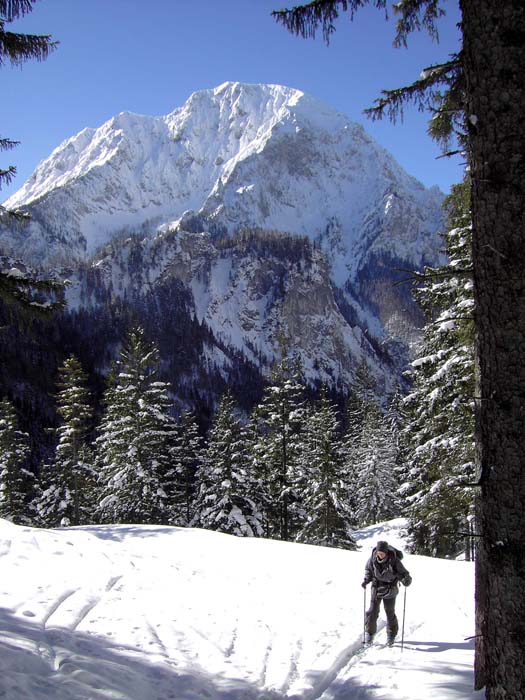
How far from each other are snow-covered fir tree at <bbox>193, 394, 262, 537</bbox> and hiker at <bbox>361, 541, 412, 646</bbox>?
14134mm

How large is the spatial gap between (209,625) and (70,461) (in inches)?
739

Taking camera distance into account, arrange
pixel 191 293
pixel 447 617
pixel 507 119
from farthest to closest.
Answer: pixel 191 293, pixel 447 617, pixel 507 119

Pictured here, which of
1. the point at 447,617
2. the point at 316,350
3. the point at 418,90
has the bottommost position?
the point at 447,617

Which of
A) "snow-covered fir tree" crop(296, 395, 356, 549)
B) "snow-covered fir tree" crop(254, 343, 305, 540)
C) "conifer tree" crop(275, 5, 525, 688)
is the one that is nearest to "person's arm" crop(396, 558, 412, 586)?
"conifer tree" crop(275, 5, 525, 688)

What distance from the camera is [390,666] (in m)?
6.12

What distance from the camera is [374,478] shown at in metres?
43.2

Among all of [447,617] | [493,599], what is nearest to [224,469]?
[447,617]

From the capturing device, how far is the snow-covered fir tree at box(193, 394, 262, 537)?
20.9 m

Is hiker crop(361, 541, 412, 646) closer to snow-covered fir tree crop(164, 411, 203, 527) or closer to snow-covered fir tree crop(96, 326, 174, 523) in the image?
snow-covered fir tree crop(96, 326, 174, 523)

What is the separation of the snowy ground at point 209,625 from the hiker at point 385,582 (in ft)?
0.95

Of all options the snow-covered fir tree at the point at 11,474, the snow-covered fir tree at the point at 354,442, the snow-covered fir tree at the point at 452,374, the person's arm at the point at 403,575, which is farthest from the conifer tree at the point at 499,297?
the snow-covered fir tree at the point at 354,442

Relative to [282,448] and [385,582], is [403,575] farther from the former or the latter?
[282,448]

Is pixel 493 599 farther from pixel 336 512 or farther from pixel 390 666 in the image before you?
pixel 336 512

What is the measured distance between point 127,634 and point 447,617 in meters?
4.99
